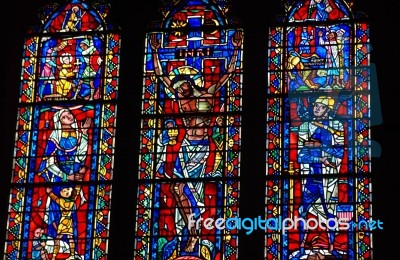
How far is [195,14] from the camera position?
1989cm

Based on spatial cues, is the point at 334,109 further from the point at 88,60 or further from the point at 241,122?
the point at 88,60

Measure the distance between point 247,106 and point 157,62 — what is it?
4.52 feet

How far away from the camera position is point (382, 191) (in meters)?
18.1

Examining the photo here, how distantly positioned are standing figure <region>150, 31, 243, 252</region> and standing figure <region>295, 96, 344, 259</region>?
1.22 metres

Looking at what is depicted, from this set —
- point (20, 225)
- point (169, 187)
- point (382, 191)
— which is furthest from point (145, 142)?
point (382, 191)

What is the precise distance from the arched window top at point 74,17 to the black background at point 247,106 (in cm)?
16

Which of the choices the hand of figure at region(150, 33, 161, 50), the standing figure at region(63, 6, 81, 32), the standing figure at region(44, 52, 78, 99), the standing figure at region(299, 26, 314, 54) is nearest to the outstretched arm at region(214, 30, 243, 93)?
the standing figure at region(299, 26, 314, 54)

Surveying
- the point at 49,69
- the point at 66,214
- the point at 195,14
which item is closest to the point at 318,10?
the point at 195,14

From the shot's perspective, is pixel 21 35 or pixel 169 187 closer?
pixel 169 187

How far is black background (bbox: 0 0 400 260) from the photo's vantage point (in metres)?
18.2

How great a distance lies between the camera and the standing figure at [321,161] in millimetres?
18250

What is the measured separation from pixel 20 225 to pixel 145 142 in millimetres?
1844

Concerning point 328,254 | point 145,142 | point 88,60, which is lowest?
point 328,254

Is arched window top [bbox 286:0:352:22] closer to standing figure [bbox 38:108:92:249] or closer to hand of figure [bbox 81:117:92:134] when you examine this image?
hand of figure [bbox 81:117:92:134]
